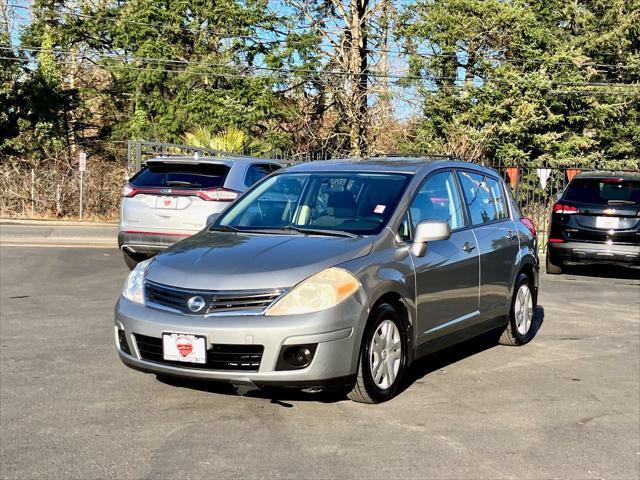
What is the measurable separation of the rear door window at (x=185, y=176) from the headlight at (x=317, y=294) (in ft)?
19.3

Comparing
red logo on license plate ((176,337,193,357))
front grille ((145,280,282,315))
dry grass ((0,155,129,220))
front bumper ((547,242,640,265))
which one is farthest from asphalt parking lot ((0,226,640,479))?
dry grass ((0,155,129,220))

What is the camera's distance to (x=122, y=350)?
526 cm

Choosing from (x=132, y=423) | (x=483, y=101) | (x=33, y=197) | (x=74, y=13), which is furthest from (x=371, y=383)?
(x=74, y=13)

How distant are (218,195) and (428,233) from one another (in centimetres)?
534

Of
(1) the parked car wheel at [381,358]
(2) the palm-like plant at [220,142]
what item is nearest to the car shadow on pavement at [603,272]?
(1) the parked car wheel at [381,358]

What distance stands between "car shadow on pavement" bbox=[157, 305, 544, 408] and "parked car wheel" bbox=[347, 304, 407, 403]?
9.0 inches

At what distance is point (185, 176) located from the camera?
10703 millimetres

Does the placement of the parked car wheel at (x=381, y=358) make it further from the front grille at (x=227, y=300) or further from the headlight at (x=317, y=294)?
the front grille at (x=227, y=300)

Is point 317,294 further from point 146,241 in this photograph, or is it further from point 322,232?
point 146,241

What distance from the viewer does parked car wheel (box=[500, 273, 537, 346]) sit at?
733 centimetres

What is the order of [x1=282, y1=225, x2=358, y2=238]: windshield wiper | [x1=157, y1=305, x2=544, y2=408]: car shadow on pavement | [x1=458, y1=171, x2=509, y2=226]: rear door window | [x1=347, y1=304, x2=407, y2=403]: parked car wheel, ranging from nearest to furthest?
[x1=347, y1=304, x2=407, y2=403]: parked car wheel → [x1=157, y1=305, x2=544, y2=408]: car shadow on pavement → [x1=282, y1=225, x2=358, y2=238]: windshield wiper → [x1=458, y1=171, x2=509, y2=226]: rear door window

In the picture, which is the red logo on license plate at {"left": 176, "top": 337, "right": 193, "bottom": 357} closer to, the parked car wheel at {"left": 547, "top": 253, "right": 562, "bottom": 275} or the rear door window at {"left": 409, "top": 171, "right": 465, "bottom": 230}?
the rear door window at {"left": 409, "top": 171, "right": 465, "bottom": 230}

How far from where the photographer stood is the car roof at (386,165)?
6.21m

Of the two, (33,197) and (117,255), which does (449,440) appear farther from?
(33,197)
